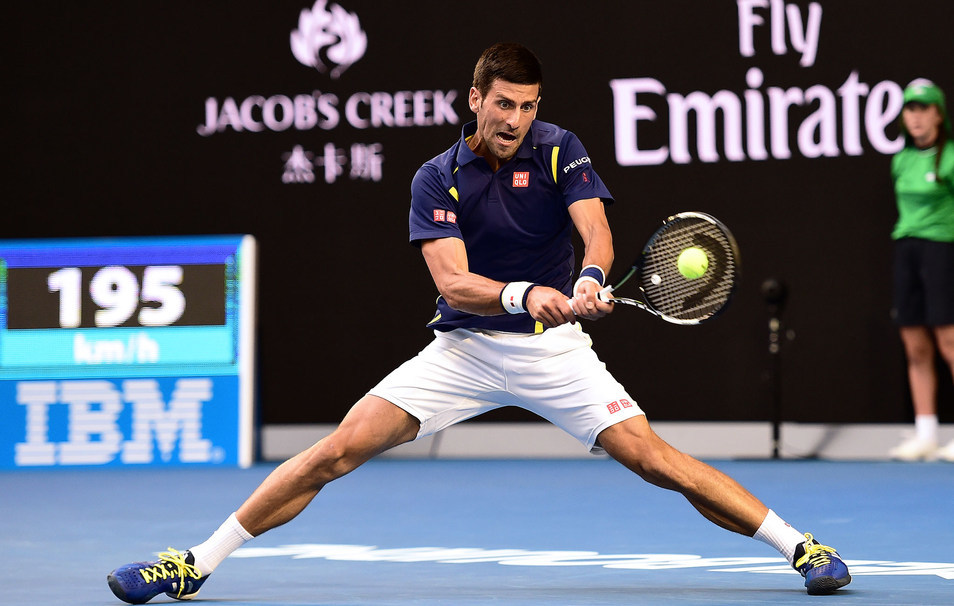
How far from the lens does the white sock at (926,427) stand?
7.33 m

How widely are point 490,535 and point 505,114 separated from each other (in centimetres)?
191

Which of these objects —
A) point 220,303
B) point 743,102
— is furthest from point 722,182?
point 220,303

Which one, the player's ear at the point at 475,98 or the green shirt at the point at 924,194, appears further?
the green shirt at the point at 924,194

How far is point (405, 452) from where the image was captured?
839 centimetres

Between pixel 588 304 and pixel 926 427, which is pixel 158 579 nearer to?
pixel 588 304

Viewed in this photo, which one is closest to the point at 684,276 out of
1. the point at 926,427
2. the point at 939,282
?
the point at 939,282

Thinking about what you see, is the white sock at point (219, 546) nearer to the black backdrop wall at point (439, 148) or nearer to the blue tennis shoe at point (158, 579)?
the blue tennis shoe at point (158, 579)

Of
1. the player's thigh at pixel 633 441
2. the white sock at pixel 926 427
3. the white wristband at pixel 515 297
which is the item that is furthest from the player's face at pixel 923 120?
the white wristband at pixel 515 297

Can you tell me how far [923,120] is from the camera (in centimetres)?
718

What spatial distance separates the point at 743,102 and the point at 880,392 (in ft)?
5.71

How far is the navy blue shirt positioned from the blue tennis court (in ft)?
2.67

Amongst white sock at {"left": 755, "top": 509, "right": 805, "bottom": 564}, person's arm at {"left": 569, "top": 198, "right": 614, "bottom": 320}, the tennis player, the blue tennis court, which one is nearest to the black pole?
the blue tennis court

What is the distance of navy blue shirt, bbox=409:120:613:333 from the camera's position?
3.93 m

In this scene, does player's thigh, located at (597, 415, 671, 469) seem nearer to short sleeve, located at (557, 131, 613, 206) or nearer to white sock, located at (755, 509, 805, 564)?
white sock, located at (755, 509, 805, 564)
